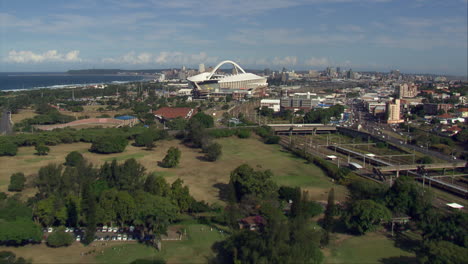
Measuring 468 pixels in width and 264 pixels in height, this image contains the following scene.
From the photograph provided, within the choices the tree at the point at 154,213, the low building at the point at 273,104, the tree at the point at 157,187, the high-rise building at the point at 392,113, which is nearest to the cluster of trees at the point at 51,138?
the tree at the point at 157,187

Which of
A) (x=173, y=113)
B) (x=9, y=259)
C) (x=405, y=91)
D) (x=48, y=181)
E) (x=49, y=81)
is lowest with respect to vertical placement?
(x=9, y=259)

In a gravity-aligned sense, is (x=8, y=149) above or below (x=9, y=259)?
above

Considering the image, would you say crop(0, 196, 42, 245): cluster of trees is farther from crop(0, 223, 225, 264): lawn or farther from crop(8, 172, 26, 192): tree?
crop(8, 172, 26, 192): tree

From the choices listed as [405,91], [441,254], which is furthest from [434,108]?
[441,254]

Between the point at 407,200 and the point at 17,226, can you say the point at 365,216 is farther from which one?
the point at 17,226

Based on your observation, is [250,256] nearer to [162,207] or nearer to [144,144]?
[162,207]

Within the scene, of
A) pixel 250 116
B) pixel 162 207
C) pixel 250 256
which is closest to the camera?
pixel 250 256

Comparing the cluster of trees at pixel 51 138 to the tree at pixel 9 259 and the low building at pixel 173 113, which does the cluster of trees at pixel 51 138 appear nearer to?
the low building at pixel 173 113

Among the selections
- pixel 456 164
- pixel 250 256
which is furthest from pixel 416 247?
pixel 456 164
